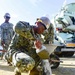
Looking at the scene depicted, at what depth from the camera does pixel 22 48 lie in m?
4.31

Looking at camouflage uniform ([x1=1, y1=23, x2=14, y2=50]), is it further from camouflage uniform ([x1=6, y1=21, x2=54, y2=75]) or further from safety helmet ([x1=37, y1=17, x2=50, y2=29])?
safety helmet ([x1=37, y1=17, x2=50, y2=29])

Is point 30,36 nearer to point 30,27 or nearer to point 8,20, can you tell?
point 30,27

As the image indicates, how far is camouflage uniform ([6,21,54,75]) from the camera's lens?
3.63m

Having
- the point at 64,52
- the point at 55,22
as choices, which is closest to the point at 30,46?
the point at 64,52

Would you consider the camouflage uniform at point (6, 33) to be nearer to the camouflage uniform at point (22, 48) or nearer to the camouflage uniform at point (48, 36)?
the camouflage uniform at point (48, 36)

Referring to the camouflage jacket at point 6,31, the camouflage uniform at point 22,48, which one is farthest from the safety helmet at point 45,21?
the camouflage jacket at point 6,31

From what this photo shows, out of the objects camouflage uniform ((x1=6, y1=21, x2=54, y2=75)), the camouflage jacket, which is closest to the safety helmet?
camouflage uniform ((x1=6, y1=21, x2=54, y2=75))

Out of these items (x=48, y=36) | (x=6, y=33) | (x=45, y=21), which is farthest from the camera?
(x=6, y=33)

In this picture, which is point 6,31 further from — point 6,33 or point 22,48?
point 22,48

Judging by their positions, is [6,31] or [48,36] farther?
[6,31]

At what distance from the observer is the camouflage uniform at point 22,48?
363cm

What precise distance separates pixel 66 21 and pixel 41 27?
828cm

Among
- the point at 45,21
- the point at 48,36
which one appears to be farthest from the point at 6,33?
the point at 45,21

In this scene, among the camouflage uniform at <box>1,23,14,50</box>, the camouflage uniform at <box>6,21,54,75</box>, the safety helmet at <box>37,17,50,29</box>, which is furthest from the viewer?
the camouflage uniform at <box>1,23,14,50</box>
